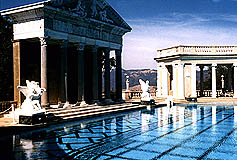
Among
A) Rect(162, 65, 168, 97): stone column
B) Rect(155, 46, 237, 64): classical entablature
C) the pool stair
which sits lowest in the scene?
the pool stair

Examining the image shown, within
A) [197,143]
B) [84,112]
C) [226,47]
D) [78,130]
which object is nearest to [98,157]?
[197,143]

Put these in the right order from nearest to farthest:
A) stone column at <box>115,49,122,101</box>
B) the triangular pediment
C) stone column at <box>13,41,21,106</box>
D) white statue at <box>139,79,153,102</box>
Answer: stone column at <box>13,41,21,106</box>
the triangular pediment
stone column at <box>115,49,122,101</box>
white statue at <box>139,79,153,102</box>

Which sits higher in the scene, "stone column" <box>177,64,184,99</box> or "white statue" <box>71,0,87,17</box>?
"white statue" <box>71,0,87,17</box>

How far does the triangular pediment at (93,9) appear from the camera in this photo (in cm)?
1553

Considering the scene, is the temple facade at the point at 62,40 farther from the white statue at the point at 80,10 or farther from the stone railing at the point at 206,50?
the stone railing at the point at 206,50

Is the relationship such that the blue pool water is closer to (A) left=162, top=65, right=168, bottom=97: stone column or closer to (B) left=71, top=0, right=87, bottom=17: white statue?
(B) left=71, top=0, right=87, bottom=17: white statue

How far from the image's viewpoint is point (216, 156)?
7324 mm

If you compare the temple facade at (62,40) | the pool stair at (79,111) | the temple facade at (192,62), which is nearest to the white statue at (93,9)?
the temple facade at (62,40)

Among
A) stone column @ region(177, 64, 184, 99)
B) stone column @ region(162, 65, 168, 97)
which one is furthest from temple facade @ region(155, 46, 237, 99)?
stone column @ region(162, 65, 168, 97)

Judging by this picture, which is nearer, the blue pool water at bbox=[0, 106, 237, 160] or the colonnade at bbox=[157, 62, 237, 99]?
the blue pool water at bbox=[0, 106, 237, 160]

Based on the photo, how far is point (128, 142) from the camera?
9141mm

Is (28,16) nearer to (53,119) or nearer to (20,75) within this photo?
(20,75)

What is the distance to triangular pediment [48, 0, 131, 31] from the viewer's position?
1553cm

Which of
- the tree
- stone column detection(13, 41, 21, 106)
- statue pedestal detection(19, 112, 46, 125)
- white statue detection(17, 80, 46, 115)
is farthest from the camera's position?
the tree
